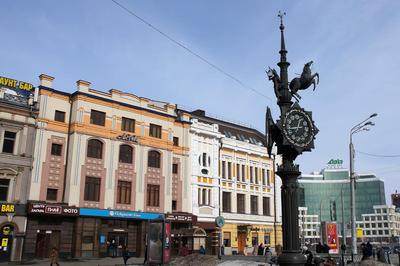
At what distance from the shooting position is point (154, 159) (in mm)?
41219

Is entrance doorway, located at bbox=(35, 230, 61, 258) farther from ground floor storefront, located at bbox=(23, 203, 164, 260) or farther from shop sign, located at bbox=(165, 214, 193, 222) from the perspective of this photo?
shop sign, located at bbox=(165, 214, 193, 222)

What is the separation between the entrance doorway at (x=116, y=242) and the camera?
36.1 meters

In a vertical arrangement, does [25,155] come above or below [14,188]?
above

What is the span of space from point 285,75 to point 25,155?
85.3 ft

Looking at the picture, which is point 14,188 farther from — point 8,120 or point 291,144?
point 291,144

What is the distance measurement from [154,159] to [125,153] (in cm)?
329

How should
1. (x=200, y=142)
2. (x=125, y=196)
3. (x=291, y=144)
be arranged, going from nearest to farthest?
(x=291, y=144), (x=125, y=196), (x=200, y=142)

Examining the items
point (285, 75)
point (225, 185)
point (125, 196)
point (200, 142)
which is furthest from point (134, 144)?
point (285, 75)

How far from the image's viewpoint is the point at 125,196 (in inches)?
1511

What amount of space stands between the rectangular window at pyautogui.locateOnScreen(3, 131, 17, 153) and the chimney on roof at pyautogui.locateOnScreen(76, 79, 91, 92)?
6735 mm

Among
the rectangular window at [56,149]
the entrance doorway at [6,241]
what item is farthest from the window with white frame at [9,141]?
the entrance doorway at [6,241]

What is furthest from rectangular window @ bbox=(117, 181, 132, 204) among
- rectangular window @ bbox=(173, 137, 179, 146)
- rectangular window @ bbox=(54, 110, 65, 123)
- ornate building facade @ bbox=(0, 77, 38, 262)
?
ornate building facade @ bbox=(0, 77, 38, 262)

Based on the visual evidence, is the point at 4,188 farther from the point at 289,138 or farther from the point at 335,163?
the point at 335,163

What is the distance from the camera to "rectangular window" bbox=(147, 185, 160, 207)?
40.1m
